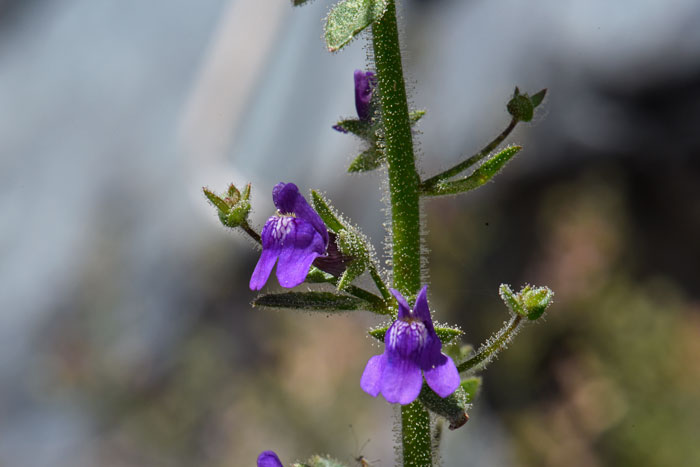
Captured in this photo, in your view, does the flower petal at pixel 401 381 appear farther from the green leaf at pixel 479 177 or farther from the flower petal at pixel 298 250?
the green leaf at pixel 479 177

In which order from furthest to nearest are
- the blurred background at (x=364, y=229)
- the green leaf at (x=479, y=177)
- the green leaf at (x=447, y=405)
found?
the blurred background at (x=364, y=229) → the green leaf at (x=479, y=177) → the green leaf at (x=447, y=405)

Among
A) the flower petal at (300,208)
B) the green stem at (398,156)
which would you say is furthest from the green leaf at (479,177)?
the flower petal at (300,208)

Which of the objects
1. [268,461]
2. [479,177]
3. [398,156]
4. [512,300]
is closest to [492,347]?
[512,300]

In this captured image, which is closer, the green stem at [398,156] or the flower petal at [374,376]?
the flower petal at [374,376]

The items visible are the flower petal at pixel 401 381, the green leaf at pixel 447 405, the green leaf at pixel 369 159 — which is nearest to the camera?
the flower petal at pixel 401 381

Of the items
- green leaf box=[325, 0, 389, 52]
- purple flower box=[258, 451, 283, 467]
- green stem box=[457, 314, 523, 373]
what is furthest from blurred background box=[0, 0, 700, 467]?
green leaf box=[325, 0, 389, 52]
